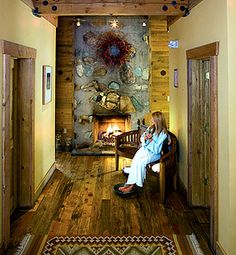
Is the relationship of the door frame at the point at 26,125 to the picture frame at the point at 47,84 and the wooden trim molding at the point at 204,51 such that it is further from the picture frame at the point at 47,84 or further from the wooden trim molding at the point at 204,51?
the wooden trim molding at the point at 204,51

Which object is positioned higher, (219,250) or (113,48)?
(113,48)

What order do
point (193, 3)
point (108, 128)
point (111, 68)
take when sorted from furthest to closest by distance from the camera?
1. point (108, 128)
2. point (111, 68)
3. point (193, 3)

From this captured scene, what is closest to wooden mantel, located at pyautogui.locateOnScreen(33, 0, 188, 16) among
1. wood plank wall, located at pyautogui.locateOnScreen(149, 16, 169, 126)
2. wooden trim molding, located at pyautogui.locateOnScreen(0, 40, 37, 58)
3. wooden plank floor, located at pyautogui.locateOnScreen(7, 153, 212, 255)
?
wooden trim molding, located at pyautogui.locateOnScreen(0, 40, 37, 58)

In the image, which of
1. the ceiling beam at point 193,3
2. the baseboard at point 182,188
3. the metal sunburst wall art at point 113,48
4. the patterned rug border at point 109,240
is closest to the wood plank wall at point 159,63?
the metal sunburst wall art at point 113,48

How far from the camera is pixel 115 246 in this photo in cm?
331

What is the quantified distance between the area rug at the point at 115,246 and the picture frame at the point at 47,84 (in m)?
2.24

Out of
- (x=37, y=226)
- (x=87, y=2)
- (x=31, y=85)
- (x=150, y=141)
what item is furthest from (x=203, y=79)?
(x=37, y=226)

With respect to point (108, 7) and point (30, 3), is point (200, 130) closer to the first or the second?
point (108, 7)

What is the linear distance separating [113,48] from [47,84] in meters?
2.72

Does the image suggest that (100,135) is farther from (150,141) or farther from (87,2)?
(87,2)

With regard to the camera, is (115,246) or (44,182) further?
(44,182)

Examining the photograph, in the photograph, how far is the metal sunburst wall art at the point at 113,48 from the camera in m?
7.53

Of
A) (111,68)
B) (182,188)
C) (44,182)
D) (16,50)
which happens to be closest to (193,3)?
(16,50)

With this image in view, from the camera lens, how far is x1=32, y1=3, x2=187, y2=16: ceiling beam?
4281 millimetres
